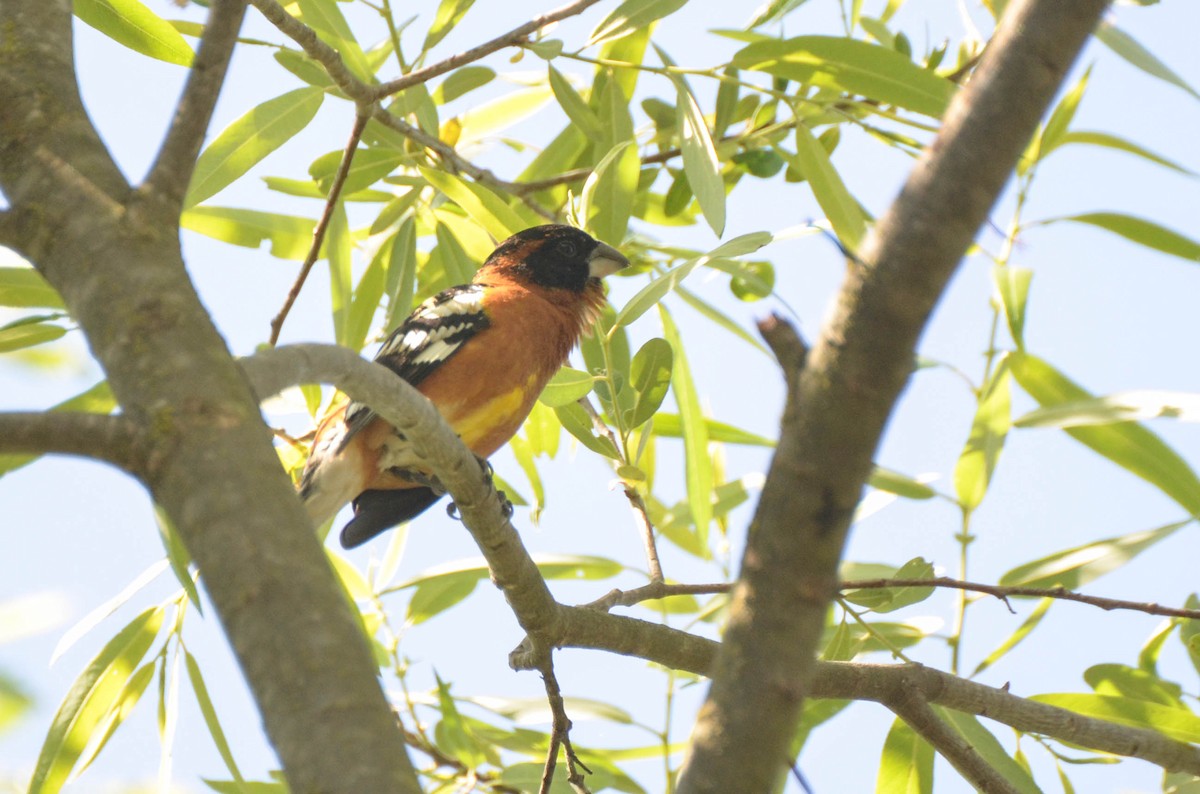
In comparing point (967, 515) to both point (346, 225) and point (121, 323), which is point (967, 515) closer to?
point (346, 225)

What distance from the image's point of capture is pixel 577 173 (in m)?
3.99

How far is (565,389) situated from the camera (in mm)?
3113

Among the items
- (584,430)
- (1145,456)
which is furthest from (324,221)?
(1145,456)

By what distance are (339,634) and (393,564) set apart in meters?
3.01

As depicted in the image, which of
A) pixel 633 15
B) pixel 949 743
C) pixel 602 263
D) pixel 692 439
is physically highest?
pixel 602 263

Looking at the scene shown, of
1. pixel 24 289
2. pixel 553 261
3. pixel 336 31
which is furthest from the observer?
pixel 553 261

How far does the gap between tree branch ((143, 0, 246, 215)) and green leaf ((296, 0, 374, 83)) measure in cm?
155

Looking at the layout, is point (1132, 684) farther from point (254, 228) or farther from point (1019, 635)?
point (254, 228)

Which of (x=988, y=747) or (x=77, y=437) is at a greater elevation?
(x=988, y=747)

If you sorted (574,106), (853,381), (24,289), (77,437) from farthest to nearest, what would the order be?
(574,106) < (24,289) < (77,437) < (853,381)

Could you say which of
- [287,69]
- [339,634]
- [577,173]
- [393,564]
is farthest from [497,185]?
[339,634]

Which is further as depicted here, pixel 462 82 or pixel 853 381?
pixel 462 82

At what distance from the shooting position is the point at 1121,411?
124 inches

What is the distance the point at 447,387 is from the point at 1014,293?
1.85m
